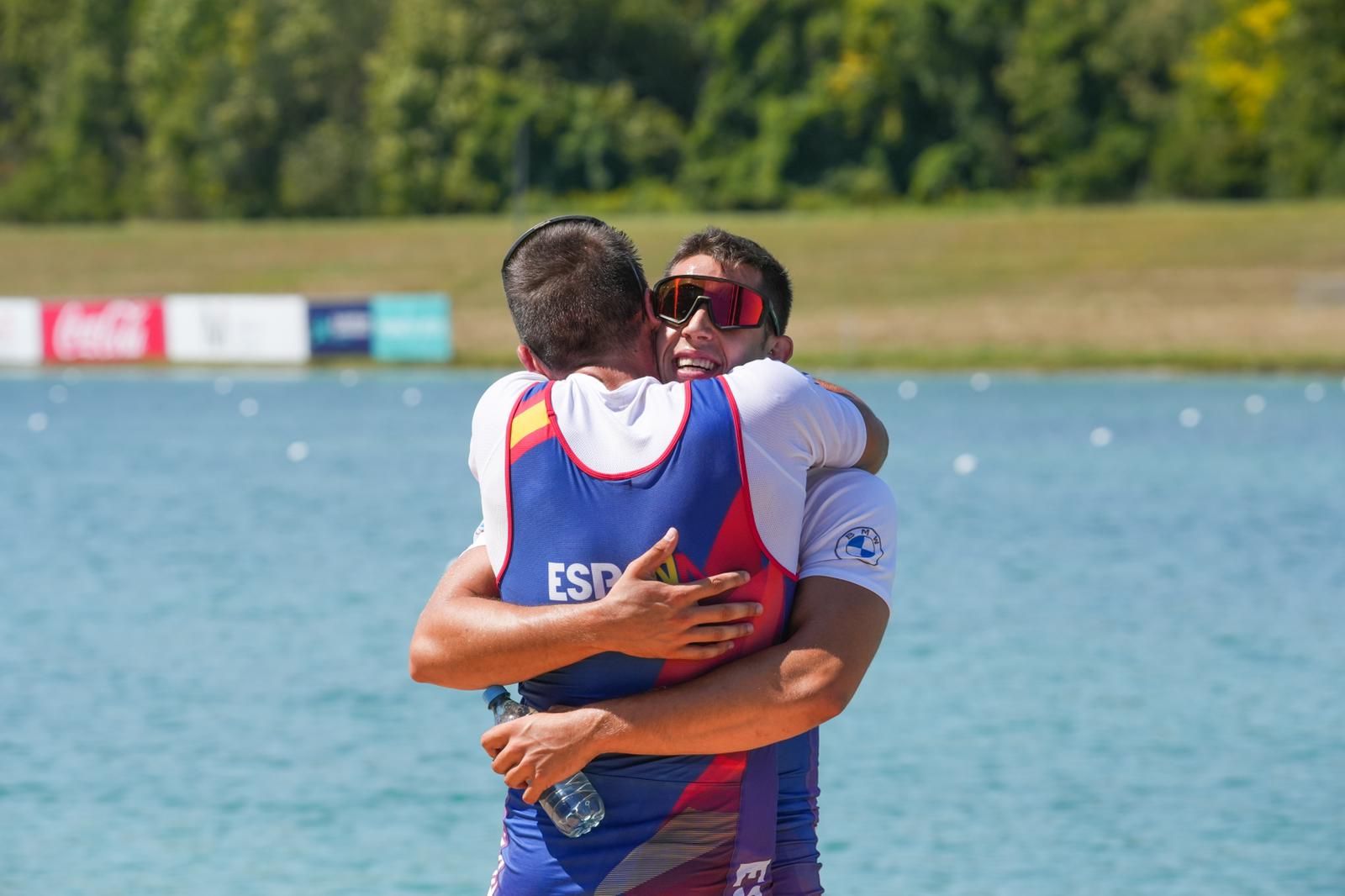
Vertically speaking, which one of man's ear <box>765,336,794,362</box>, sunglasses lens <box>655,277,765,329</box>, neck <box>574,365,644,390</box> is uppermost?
sunglasses lens <box>655,277,765,329</box>

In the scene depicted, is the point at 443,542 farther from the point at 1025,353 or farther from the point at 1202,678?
the point at 1025,353

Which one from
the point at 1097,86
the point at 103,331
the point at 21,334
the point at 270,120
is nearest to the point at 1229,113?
the point at 1097,86

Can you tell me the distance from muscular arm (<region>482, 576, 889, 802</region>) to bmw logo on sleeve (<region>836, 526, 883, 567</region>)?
55 mm

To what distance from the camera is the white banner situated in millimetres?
36844

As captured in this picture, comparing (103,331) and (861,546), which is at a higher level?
(861,546)

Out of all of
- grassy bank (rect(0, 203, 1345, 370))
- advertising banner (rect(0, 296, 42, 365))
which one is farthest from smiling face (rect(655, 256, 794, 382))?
advertising banner (rect(0, 296, 42, 365))

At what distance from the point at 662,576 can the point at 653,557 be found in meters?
0.08

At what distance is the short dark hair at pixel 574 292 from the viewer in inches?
118

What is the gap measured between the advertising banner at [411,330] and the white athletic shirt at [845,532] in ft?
113

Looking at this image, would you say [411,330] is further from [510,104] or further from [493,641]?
[510,104]

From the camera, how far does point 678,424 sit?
9.31 feet

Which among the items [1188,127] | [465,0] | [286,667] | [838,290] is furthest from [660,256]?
[286,667]

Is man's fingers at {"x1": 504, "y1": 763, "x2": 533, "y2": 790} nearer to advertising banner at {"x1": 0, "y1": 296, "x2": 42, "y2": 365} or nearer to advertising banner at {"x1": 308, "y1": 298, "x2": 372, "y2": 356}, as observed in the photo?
advertising banner at {"x1": 308, "y1": 298, "x2": 372, "y2": 356}

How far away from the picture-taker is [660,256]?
5634 cm
